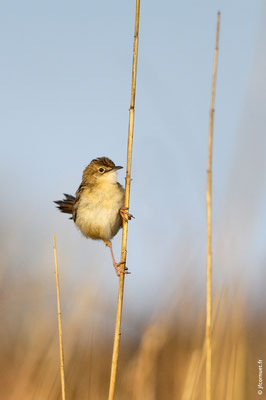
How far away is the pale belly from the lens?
4207 millimetres

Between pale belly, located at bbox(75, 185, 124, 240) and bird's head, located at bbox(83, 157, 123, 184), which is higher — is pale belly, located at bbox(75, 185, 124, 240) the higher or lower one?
the lower one

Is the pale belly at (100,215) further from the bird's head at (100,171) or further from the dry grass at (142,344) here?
the dry grass at (142,344)

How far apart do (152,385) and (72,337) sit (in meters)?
0.66

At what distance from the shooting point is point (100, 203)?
4.30m

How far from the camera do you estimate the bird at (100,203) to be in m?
4.23

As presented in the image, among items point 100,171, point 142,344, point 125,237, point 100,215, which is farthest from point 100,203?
point 125,237

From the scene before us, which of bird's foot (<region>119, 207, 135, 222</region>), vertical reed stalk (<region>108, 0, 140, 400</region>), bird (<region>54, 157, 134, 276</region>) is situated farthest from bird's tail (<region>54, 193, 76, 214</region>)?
vertical reed stalk (<region>108, 0, 140, 400</region>)

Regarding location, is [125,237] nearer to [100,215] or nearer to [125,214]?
[125,214]

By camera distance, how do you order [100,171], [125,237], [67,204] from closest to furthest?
[125,237] → [100,171] → [67,204]

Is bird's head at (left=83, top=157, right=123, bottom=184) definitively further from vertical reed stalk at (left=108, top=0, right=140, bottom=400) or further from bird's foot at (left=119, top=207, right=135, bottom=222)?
vertical reed stalk at (left=108, top=0, right=140, bottom=400)

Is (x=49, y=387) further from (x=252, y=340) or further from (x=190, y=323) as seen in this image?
(x=252, y=340)

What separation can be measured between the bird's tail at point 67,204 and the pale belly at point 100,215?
1.92ft

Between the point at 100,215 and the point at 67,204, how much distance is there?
103 centimetres

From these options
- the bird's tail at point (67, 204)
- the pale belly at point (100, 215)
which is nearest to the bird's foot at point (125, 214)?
the pale belly at point (100, 215)
